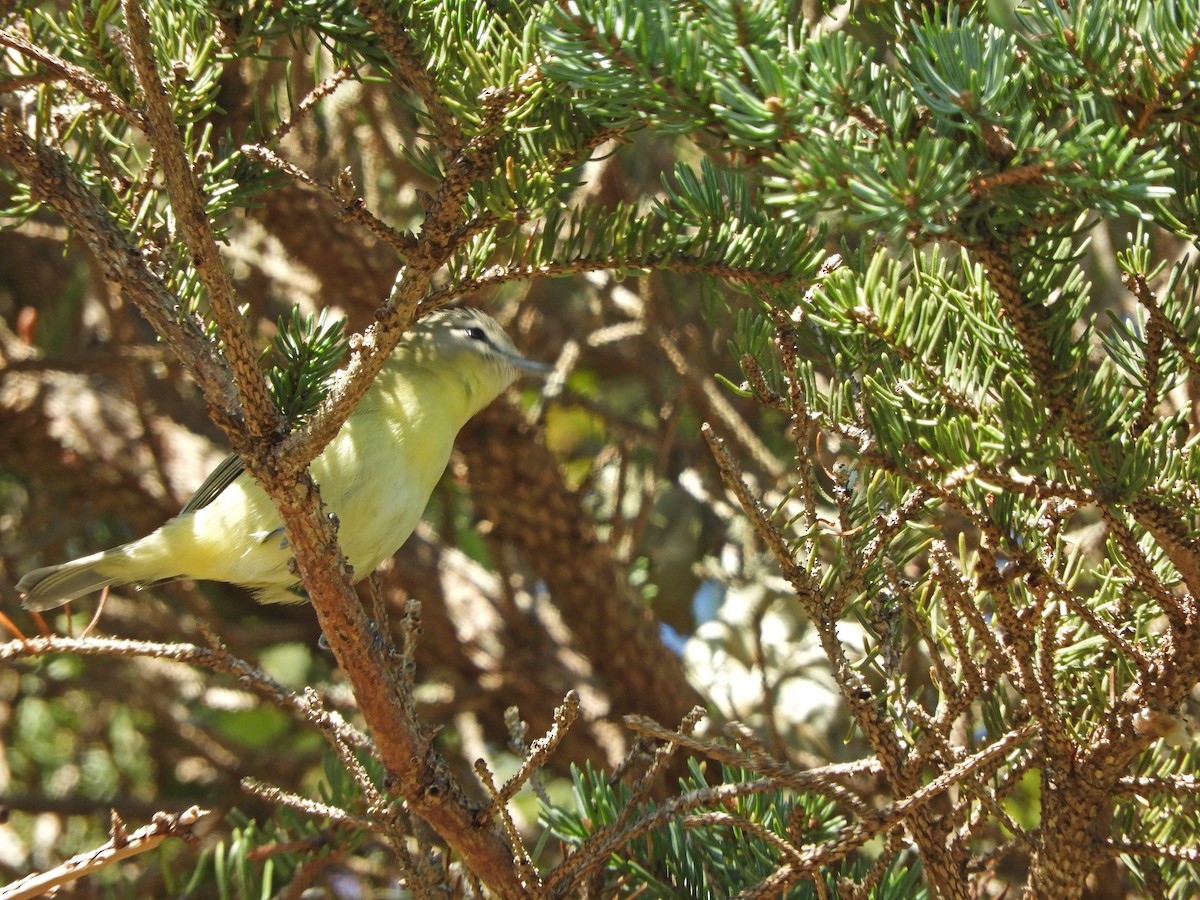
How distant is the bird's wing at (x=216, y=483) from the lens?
→ 298 centimetres

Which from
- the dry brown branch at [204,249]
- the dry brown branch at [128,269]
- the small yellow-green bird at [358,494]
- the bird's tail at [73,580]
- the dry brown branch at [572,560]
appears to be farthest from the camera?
the dry brown branch at [572,560]

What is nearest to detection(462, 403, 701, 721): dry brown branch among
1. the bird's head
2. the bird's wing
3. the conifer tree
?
the bird's head

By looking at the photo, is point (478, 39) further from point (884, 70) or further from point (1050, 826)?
point (1050, 826)

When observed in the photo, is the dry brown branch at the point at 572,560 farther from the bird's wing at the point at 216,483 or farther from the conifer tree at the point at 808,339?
the conifer tree at the point at 808,339

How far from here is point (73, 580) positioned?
117 inches

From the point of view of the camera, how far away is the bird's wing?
2.98 metres

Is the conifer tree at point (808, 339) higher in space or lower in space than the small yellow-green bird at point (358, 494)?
lower

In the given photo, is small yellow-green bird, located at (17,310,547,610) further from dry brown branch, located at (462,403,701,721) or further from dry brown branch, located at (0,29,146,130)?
dry brown branch, located at (0,29,146,130)

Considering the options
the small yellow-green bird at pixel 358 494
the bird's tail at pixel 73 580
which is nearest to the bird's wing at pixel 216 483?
the small yellow-green bird at pixel 358 494

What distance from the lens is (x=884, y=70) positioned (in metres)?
1.13

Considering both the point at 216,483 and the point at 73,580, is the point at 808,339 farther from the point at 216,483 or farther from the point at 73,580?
the point at 73,580

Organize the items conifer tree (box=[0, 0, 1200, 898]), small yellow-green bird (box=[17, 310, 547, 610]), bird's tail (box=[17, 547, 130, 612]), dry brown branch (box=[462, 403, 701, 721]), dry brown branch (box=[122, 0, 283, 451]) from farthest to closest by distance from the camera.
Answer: dry brown branch (box=[462, 403, 701, 721])
bird's tail (box=[17, 547, 130, 612])
small yellow-green bird (box=[17, 310, 547, 610])
dry brown branch (box=[122, 0, 283, 451])
conifer tree (box=[0, 0, 1200, 898])

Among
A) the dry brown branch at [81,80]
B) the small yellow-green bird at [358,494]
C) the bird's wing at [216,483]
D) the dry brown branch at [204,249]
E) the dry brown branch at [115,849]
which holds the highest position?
the bird's wing at [216,483]

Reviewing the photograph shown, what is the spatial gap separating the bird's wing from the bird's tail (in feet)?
0.71
